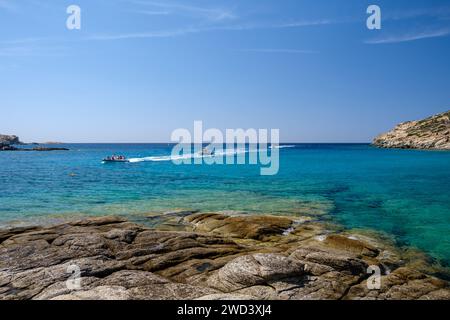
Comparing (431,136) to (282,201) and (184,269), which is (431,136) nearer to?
(282,201)

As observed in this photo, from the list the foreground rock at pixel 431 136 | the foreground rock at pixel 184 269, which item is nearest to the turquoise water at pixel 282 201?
the foreground rock at pixel 184 269

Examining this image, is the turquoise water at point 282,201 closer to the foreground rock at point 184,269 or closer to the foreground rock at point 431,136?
the foreground rock at point 184,269

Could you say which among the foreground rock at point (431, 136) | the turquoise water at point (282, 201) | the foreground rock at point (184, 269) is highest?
the foreground rock at point (431, 136)

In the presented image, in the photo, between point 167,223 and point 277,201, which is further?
point 277,201

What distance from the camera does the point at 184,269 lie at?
14.5m

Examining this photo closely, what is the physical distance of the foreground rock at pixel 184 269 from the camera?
12227 mm

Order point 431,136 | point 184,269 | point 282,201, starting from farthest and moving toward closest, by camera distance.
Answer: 1. point 431,136
2. point 282,201
3. point 184,269

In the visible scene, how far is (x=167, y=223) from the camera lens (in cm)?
2617

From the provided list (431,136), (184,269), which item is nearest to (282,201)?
(184,269)
